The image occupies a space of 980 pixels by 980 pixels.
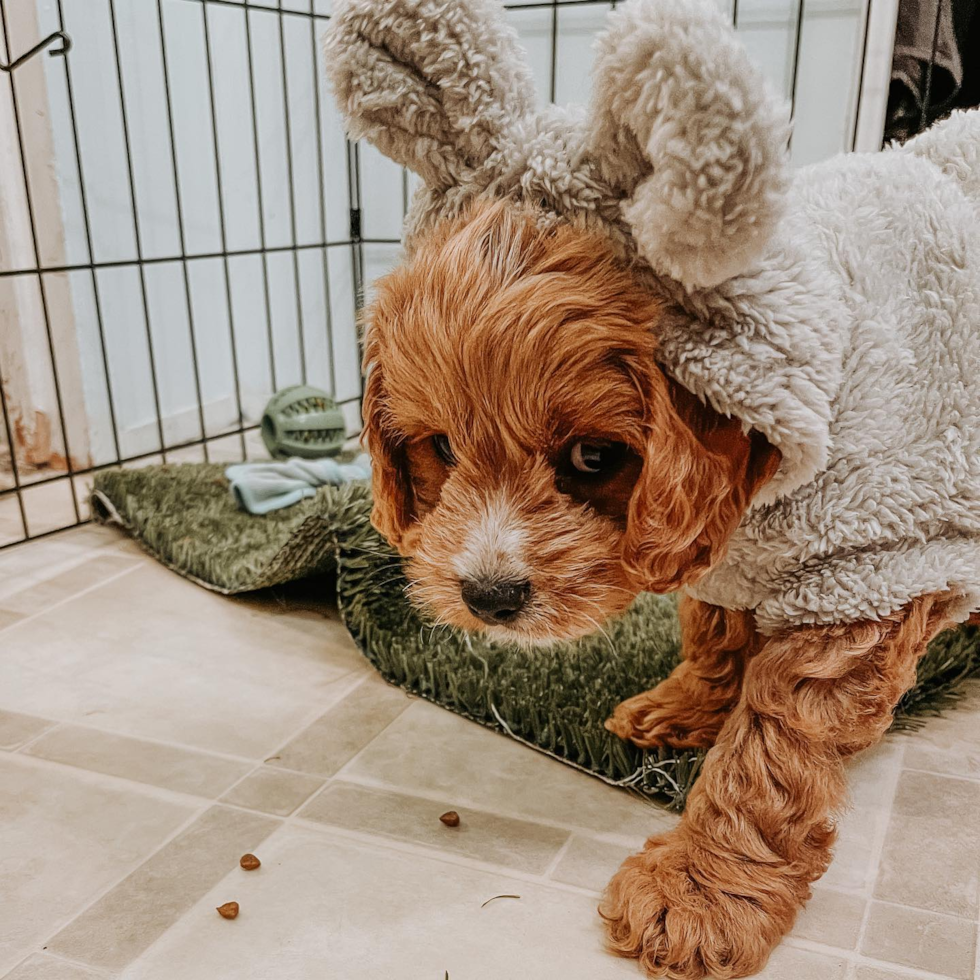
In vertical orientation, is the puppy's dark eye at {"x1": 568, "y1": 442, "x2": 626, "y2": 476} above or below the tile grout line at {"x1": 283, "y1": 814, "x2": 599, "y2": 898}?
above

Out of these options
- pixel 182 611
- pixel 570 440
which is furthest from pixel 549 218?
pixel 182 611

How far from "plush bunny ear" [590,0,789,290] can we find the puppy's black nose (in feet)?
0.84

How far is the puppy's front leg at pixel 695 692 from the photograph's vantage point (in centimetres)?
103

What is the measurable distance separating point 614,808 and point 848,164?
68cm

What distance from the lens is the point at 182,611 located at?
1495mm

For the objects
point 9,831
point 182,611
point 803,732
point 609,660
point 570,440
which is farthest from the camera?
point 182,611

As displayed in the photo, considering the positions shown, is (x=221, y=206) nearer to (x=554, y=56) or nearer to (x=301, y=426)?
(x=301, y=426)

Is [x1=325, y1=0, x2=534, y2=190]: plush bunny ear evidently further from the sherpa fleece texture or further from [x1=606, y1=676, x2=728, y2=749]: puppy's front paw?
[x1=606, y1=676, x2=728, y2=749]: puppy's front paw

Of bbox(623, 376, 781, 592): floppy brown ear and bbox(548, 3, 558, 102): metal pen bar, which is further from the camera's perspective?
bbox(548, 3, 558, 102): metal pen bar

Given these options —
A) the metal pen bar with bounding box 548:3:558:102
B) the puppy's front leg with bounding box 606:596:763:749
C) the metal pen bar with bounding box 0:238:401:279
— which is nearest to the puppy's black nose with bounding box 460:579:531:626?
the puppy's front leg with bounding box 606:596:763:749

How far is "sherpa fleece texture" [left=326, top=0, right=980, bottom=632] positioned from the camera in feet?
1.97

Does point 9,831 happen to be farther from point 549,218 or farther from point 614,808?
point 549,218

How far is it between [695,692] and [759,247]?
59cm

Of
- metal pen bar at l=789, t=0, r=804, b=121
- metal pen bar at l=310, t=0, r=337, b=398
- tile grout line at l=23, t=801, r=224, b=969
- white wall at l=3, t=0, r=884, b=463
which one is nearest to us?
tile grout line at l=23, t=801, r=224, b=969
